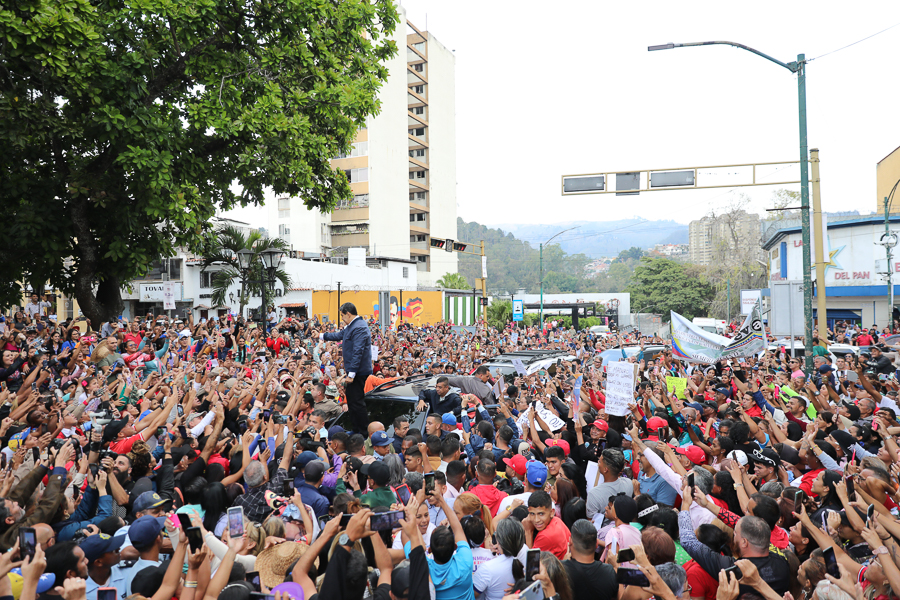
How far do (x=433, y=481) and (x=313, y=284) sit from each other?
119 ft

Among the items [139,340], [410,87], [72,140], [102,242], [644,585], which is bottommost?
[644,585]

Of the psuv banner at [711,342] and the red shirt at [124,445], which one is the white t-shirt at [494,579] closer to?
the red shirt at [124,445]

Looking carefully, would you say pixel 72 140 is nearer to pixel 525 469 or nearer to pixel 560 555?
pixel 525 469

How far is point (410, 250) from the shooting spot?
214 feet

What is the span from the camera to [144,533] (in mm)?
3973

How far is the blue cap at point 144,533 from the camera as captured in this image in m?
3.96

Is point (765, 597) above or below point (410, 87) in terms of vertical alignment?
below

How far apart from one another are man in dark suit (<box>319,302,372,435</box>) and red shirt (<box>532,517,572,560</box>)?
4.33 m

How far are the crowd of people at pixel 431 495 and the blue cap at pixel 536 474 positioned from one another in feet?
0.08

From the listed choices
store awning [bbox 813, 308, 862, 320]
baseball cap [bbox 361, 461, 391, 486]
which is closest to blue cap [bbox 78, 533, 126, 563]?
baseball cap [bbox 361, 461, 391, 486]

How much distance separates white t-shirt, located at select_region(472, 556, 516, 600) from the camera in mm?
3918

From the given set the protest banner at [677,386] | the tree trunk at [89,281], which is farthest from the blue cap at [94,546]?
the tree trunk at [89,281]

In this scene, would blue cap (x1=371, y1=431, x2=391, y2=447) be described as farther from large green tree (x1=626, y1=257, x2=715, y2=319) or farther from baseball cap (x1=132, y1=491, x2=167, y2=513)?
large green tree (x1=626, y1=257, x2=715, y2=319)

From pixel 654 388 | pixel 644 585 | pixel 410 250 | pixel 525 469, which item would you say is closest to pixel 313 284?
pixel 410 250
